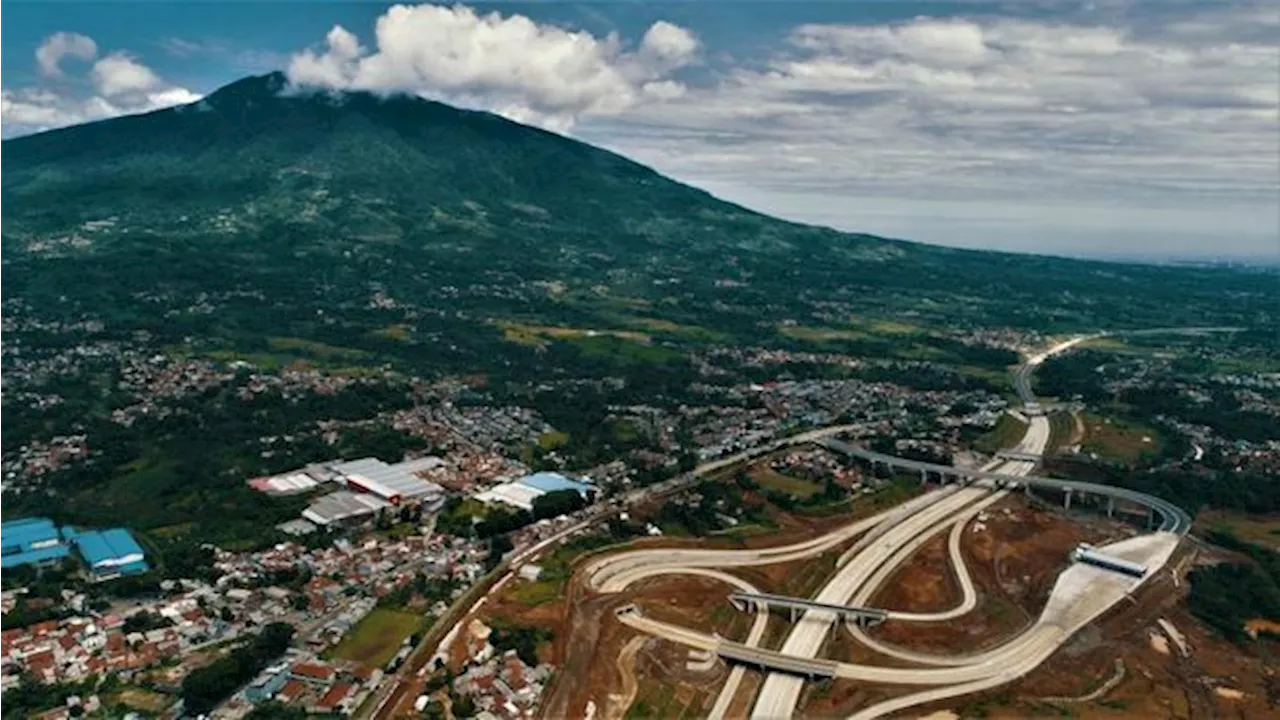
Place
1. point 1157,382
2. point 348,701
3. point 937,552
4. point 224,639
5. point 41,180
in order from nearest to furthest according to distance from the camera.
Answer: point 348,701 < point 224,639 < point 937,552 < point 1157,382 < point 41,180

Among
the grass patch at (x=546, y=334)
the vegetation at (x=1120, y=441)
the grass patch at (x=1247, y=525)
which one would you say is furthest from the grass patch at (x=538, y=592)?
the grass patch at (x=546, y=334)

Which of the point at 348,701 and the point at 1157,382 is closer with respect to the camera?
the point at 348,701

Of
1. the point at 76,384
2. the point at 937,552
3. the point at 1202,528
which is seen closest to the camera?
the point at 937,552

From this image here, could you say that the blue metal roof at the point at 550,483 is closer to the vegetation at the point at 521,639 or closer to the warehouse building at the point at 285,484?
the warehouse building at the point at 285,484

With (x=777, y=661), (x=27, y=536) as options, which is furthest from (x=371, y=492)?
(x=777, y=661)

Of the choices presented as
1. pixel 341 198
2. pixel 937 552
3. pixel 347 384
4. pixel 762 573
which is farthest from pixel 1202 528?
pixel 341 198

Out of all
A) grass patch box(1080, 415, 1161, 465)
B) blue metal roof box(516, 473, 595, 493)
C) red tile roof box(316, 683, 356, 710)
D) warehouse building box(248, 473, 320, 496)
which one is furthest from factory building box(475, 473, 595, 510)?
grass patch box(1080, 415, 1161, 465)

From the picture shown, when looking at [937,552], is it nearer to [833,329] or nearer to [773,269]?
[833,329]
